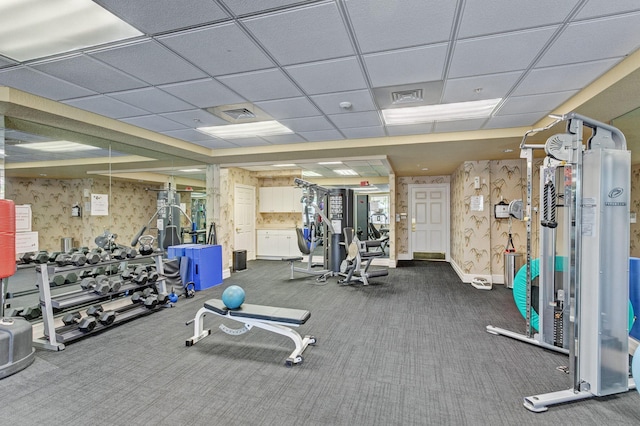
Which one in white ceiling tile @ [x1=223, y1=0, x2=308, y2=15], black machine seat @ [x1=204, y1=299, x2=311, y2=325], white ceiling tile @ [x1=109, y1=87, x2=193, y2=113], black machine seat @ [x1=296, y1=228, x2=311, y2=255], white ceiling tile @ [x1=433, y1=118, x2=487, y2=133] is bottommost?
black machine seat @ [x1=204, y1=299, x2=311, y2=325]

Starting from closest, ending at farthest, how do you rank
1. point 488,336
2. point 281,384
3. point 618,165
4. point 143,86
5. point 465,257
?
point 618,165
point 281,384
point 143,86
point 488,336
point 465,257

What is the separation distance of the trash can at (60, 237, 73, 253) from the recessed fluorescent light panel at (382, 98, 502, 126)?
4.40m

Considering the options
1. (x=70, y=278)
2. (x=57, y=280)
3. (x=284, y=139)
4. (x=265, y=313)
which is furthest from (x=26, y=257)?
(x=284, y=139)

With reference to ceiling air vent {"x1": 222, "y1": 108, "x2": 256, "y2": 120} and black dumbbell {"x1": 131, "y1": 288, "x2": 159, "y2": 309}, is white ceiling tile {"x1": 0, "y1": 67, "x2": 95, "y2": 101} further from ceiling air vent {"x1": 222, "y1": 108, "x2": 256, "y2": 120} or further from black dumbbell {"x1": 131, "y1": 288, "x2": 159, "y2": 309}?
black dumbbell {"x1": 131, "y1": 288, "x2": 159, "y2": 309}

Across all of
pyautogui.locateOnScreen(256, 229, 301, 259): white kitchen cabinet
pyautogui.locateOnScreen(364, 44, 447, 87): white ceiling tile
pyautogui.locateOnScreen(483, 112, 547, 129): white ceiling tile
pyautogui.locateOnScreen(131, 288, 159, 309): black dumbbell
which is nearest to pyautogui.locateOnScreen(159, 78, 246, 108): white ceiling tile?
pyautogui.locateOnScreen(364, 44, 447, 87): white ceiling tile

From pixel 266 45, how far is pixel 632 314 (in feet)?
11.6

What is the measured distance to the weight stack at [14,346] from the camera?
8.11 feet

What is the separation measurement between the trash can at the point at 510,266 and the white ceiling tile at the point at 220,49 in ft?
16.6

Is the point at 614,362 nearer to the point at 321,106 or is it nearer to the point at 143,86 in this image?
the point at 321,106

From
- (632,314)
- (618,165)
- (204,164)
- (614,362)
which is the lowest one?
(614,362)

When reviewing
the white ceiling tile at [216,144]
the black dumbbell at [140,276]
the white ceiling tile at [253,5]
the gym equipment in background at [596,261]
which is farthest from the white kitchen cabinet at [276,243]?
the white ceiling tile at [253,5]

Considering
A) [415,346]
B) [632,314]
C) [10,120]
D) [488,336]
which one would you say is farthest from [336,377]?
[10,120]

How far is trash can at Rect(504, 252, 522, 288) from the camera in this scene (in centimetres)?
536

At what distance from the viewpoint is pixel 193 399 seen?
2158mm
